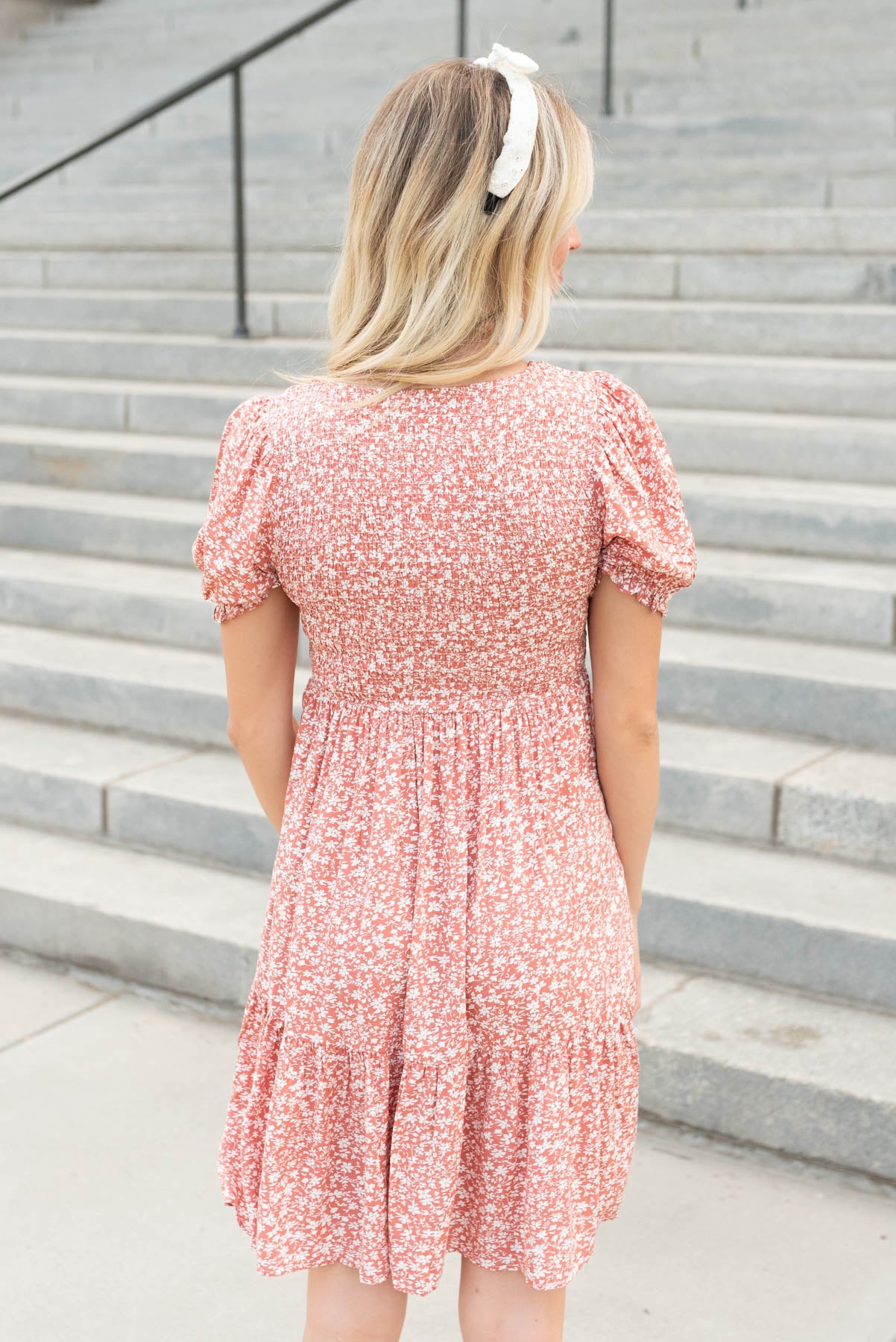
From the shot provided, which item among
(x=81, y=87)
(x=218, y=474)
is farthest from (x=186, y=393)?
(x=81, y=87)

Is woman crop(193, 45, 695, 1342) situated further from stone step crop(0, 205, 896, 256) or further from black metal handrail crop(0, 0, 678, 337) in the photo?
black metal handrail crop(0, 0, 678, 337)

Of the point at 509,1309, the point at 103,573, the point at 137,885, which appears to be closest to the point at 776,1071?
the point at 509,1309

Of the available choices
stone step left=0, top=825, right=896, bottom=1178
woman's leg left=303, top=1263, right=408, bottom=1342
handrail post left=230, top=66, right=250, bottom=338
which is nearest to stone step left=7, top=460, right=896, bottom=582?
handrail post left=230, top=66, right=250, bottom=338

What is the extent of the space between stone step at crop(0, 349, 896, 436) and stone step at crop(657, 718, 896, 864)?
1.44 meters

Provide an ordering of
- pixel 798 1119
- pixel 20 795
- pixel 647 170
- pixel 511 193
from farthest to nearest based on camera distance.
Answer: pixel 647 170, pixel 20 795, pixel 798 1119, pixel 511 193

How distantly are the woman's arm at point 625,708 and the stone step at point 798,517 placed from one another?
261cm

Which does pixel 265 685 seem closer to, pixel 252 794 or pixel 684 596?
pixel 252 794

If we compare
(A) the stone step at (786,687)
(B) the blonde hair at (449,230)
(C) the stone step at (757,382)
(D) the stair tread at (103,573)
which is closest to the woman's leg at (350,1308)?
(B) the blonde hair at (449,230)

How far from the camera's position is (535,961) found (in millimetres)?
1598

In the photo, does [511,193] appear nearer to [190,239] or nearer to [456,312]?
[456,312]

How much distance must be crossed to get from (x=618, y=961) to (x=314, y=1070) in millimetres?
357

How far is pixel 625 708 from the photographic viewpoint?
65.2 inches

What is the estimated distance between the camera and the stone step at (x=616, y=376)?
473 centimetres

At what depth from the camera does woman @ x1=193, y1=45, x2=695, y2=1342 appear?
58.3 inches
